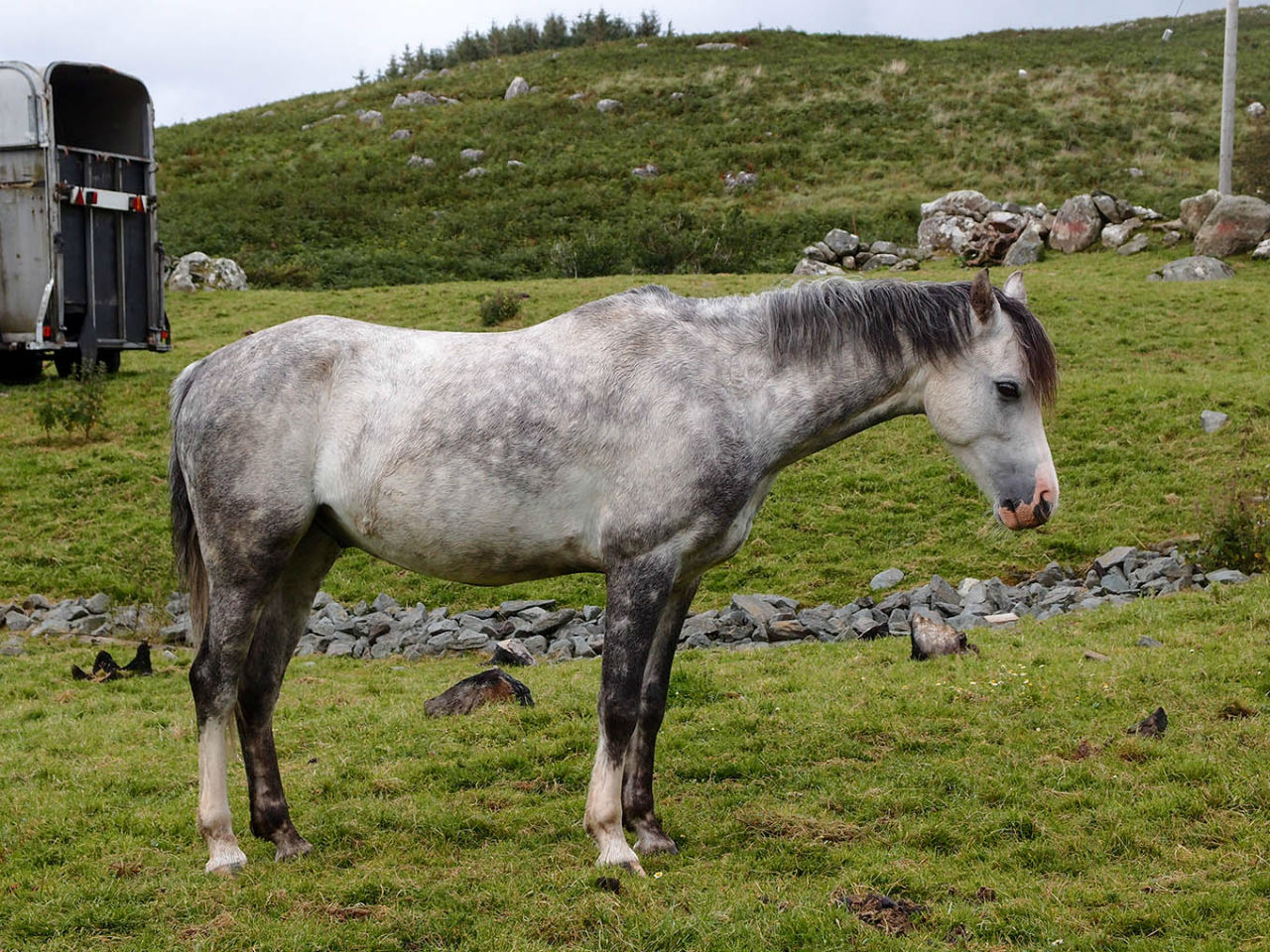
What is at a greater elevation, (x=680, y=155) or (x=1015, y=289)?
(x=680, y=155)

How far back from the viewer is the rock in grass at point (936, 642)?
8234 mm

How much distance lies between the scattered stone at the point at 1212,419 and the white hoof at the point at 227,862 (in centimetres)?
1198

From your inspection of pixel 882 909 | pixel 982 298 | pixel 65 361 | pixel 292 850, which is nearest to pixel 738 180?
pixel 65 361

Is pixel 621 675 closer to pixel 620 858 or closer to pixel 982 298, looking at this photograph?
pixel 620 858

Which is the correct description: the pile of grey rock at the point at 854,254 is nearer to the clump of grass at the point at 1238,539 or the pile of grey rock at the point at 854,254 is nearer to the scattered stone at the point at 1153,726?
the clump of grass at the point at 1238,539

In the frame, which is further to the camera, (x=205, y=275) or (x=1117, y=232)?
(x=205, y=275)

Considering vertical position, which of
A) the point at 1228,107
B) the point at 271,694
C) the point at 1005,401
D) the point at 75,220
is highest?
the point at 1228,107

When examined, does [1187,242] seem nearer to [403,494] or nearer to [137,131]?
[137,131]

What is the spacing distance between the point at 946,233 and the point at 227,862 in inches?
952

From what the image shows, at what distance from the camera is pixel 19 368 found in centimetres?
1827

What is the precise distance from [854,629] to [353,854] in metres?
5.39

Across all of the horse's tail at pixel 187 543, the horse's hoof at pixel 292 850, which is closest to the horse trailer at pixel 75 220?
the horse's tail at pixel 187 543

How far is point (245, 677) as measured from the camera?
5398 millimetres

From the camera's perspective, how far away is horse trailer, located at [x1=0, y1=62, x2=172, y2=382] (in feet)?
53.7
